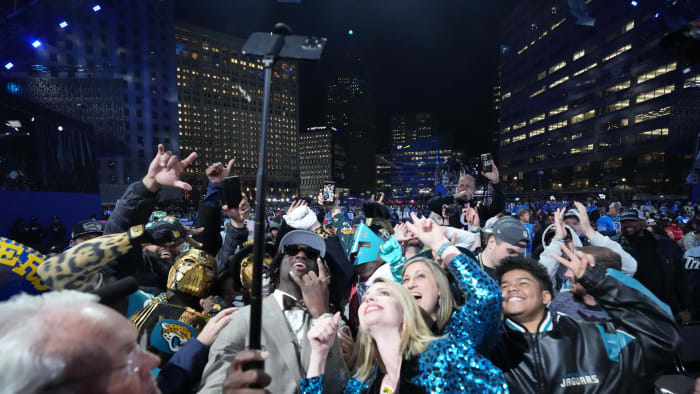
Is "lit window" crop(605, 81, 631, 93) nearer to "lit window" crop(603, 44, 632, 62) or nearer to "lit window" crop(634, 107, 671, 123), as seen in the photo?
"lit window" crop(603, 44, 632, 62)

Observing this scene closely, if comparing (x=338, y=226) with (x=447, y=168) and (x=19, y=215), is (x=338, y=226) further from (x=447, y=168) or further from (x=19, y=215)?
(x=19, y=215)

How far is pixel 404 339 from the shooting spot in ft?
6.37

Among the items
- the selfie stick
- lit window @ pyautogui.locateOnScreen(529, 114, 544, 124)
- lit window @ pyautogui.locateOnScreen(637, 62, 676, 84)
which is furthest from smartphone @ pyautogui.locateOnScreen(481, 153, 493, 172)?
lit window @ pyautogui.locateOnScreen(529, 114, 544, 124)

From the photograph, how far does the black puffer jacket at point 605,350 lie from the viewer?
7.14 ft

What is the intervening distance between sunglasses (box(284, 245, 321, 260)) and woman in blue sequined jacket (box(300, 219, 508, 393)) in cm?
100

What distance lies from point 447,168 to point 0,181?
22314 millimetres

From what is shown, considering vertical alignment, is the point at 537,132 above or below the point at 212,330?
above

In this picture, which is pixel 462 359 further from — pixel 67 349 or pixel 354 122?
pixel 354 122

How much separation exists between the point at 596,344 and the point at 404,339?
1.58m

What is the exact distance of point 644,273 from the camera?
16.1ft

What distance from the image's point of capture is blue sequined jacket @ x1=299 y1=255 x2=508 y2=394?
1.80 m

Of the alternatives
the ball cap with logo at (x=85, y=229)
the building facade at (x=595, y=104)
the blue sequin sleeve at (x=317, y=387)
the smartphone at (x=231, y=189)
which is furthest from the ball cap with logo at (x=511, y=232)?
the building facade at (x=595, y=104)

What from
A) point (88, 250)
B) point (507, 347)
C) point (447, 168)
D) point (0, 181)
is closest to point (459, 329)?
point (507, 347)

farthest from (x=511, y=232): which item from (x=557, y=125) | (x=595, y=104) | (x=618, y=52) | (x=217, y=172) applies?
(x=557, y=125)
